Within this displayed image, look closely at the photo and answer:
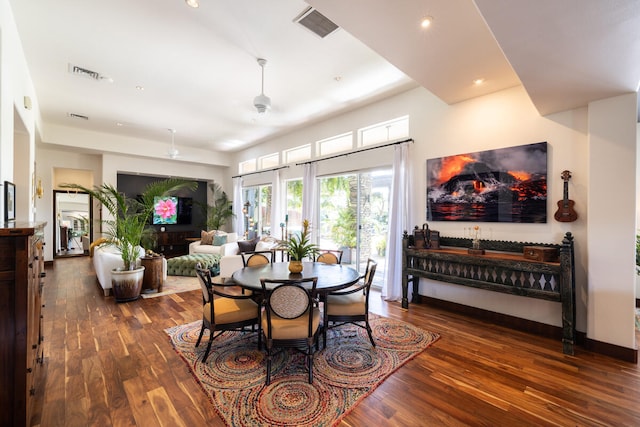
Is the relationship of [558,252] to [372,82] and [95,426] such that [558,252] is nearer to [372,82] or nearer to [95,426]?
[372,82]

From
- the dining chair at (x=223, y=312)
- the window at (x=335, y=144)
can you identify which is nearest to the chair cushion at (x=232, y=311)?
the dining chair at (x=223, y=312)

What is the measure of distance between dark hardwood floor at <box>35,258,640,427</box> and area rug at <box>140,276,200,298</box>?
48.7 inches

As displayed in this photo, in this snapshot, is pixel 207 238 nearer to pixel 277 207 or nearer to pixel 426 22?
pixel 277 207

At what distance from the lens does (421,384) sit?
2299mm

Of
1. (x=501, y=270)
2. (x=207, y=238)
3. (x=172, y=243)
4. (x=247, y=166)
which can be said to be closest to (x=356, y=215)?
(x=501, y=270)

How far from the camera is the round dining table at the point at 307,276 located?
8.50ft

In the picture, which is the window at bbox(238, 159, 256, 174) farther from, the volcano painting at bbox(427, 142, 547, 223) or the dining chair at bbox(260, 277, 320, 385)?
the dining chair at bbox(260, 277, 320, 385)

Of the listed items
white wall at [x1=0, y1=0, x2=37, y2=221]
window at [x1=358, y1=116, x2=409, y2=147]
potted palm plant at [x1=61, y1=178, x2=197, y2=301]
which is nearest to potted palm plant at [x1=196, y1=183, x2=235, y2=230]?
potted palm plant at [x1=61, y1=178, x2=197, y2=301]

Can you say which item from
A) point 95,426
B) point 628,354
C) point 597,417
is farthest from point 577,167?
point 95,426

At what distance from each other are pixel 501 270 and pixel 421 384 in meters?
1.91

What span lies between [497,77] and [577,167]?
1374 millimetres

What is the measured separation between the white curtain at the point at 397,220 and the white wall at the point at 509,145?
0.48 feet

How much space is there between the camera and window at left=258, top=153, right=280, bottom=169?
7.45 metres

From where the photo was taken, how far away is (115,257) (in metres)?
4.71
